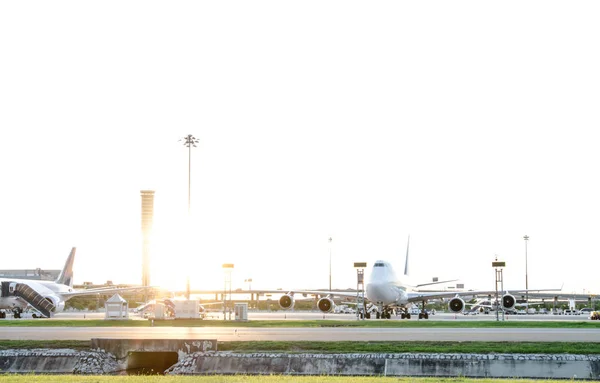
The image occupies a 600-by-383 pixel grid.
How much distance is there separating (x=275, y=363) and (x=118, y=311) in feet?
126

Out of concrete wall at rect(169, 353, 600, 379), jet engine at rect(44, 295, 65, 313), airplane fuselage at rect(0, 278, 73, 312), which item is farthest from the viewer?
jet engine at rect(44, 295, 65, 313)

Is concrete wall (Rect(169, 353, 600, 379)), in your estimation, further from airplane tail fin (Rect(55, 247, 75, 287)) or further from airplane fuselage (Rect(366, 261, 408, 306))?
airplane tail fin (Rect(55, 247, 75, 287))

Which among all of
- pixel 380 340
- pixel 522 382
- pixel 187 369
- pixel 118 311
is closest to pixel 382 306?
pixel 118 311

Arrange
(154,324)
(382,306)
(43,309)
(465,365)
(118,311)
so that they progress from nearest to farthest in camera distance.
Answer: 1. (465,365)
2. (154,324)
3. (118,311)
4. (382,306)
5. (43,309)

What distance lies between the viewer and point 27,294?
75.9 metres

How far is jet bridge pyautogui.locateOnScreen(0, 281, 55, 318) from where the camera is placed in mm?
75438

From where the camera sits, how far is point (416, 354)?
2417cm

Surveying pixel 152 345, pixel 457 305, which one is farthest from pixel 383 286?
pixel 152 345

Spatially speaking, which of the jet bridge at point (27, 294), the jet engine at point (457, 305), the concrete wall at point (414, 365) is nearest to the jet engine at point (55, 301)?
the jet bridge at point (27, 294)

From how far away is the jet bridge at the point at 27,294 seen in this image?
247 feet

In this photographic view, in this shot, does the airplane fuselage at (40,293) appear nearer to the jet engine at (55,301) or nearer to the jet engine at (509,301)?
the jet engine at (55,301)

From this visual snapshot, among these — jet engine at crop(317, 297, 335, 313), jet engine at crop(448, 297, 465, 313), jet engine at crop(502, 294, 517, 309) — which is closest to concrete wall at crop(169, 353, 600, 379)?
jet engine at crop(502, 294, 517, 309)

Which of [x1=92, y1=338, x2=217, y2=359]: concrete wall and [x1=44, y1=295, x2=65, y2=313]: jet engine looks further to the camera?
[x1=44, y1=295, x2=65, y2=313]: jet engine

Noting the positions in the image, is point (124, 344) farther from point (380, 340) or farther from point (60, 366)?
point (380, 340)
